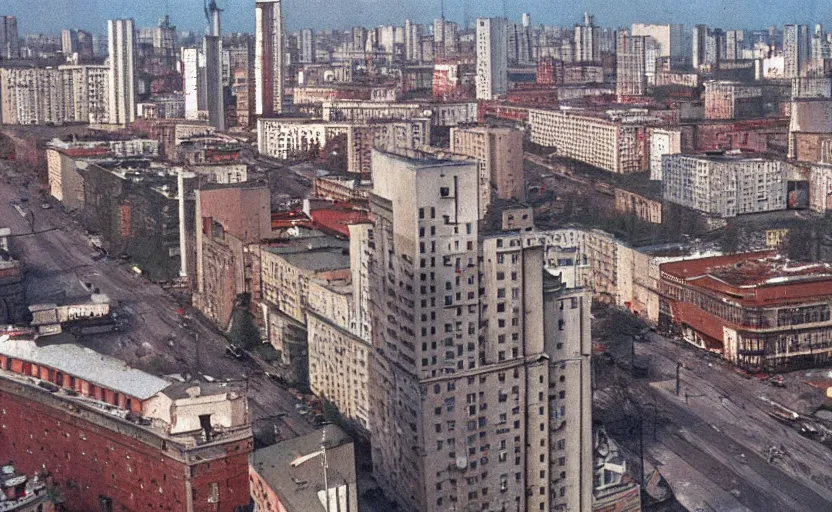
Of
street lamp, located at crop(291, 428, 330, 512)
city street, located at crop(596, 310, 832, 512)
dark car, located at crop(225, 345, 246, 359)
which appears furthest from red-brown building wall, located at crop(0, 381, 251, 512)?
city street, located at crop(596, 310, 832, 512)

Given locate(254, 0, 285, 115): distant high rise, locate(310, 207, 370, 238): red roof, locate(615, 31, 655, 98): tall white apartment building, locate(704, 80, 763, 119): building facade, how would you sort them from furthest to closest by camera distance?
locate(615, 31, 655, 98): tall white apartment building → locate(254, 0, 285, 115): distant high rise → locate(704, 80, 763, 119): building facade → locate(310, 207, 370, 238): red roof

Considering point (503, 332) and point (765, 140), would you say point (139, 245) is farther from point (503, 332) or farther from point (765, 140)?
point (765, 140)

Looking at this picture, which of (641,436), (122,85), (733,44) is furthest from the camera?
(733,44)

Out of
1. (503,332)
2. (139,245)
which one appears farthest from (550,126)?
(503,332)

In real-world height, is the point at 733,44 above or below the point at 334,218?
above

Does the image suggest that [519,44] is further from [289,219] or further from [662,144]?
[289,219]

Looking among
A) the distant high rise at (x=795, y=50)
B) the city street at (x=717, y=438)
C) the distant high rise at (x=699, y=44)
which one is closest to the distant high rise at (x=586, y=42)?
the distant high rise at (x=699, y=44)

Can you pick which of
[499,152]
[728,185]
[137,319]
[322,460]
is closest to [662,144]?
[728,185]

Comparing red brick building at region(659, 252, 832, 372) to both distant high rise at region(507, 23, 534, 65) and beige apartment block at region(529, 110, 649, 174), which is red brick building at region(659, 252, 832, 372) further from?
distant high rise at region(507, 23, 534, 65)
